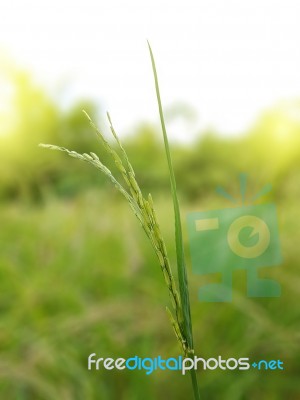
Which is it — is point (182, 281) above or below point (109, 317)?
above

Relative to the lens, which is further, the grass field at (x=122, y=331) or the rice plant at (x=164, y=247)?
the grass field at (x=122, y=331)

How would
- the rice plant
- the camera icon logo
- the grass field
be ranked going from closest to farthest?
the rice plant
the grass field
the camera icon logo

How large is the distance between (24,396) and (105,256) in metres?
0.57

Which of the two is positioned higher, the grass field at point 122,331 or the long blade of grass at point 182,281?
the long blade of grass at point 182,281

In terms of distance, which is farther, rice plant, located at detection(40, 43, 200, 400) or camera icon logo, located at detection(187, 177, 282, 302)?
camera icon logo, located at detection(187, 177, 282, 302)

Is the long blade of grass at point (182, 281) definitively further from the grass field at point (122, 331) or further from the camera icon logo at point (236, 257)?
the camera icon logo at point (236, 257)

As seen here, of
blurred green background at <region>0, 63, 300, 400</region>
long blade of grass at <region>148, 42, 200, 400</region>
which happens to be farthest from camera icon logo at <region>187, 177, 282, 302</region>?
long blade of grass at <region>148, 42, 200, 400</region>

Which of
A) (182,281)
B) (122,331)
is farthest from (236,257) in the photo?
(182,281)

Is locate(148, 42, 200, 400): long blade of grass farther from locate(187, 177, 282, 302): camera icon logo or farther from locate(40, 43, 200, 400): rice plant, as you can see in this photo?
locate(187, 177, 282, 302): camera icon logo

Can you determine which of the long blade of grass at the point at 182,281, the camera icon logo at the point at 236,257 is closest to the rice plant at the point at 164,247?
the long blade of grass at the point at 182,281

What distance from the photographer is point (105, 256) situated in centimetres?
130

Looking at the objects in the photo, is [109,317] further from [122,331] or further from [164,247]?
[164,247]

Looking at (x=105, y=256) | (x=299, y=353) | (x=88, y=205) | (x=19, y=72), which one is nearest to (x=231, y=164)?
(x=19, y=72)

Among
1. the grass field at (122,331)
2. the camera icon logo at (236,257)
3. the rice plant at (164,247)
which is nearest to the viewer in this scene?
the rice plant at (164,247)
